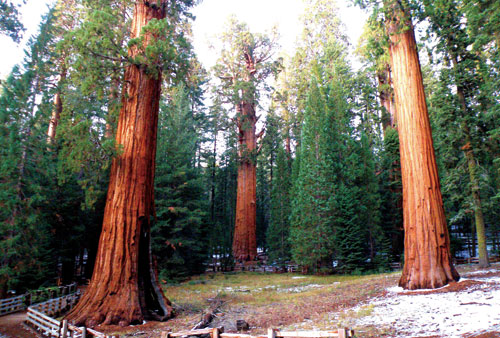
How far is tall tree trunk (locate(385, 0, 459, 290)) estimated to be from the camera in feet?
29.9

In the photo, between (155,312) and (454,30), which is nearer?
(155,312)

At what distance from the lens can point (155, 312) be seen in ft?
28.4

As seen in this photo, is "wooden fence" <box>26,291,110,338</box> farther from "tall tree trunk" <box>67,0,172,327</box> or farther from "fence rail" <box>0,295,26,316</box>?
"fence rail" <box>0,295,26,316</box>

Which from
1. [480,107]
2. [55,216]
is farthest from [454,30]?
[55,216]

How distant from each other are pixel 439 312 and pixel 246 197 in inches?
798

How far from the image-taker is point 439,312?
21.7 feet

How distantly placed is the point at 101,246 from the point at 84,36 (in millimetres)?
5371

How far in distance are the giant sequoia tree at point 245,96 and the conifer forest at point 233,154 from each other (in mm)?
119

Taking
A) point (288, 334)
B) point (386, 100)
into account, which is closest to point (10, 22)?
point (288, 334)

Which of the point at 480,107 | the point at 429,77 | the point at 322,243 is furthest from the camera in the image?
the point at 429,77

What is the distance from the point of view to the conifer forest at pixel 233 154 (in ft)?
28.4

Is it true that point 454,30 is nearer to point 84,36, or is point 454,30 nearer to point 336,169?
point 336,169

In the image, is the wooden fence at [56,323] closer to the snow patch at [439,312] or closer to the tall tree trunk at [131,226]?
the tall tree trunk at [131,226]

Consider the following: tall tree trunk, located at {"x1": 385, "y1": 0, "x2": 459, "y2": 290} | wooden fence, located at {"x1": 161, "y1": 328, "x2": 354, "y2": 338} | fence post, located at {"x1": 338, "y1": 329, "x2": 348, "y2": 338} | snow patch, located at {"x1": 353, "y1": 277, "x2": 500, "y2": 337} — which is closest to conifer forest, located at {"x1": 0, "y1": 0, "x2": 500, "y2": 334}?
tall tree trunk, located at {"x1": 385, "y1": 0, "x2": 459, "y2": 290}
